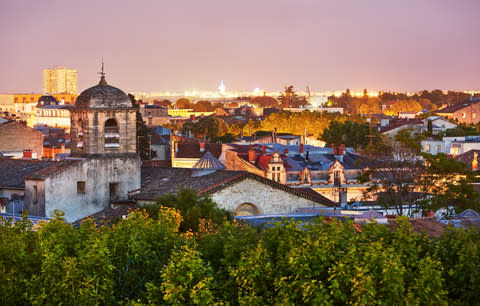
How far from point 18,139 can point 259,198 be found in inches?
1480

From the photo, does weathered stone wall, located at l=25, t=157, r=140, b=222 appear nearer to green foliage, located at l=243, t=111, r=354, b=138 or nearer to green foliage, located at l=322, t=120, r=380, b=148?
green foliage, located at l=322, t=120, r=380, b=148

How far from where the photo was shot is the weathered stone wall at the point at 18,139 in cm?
6912

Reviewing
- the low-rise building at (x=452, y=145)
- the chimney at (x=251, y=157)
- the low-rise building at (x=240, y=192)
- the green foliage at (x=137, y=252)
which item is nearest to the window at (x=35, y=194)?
the low-rise building at (x=240, y=192)

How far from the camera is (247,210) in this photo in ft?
123

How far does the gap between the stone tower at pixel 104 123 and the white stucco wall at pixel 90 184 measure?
542 mm

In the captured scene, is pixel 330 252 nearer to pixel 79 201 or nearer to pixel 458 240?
pixel 458 240

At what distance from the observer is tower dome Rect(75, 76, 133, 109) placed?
38.8 m

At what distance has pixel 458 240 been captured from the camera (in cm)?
1908

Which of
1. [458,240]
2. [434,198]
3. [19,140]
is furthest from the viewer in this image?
[19,140]

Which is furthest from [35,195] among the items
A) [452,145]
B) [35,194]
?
[452,145]

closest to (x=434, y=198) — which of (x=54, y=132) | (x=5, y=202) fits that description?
(x=5, y=202)

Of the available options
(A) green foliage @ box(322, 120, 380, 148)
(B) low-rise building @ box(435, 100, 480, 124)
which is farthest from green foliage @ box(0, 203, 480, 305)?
(B) low-rise building @ box(435, 100, 480, 124)

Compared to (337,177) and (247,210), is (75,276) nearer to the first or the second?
(247,210)

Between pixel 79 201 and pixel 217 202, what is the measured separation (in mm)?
6206
